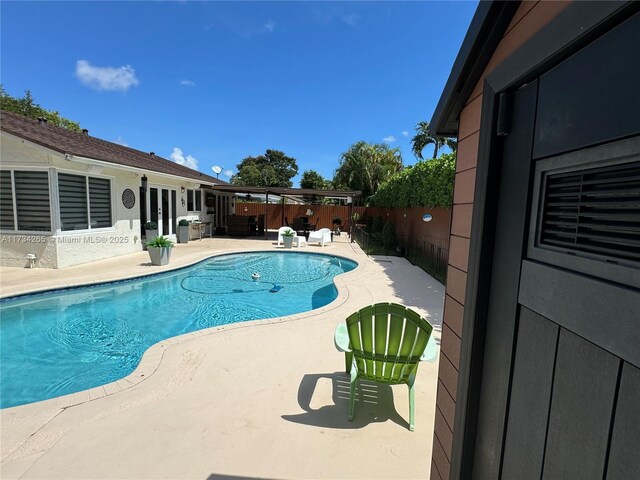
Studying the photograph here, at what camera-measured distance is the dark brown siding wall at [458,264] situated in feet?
4.85

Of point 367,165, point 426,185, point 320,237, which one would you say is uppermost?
point 367,165

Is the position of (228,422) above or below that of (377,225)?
below

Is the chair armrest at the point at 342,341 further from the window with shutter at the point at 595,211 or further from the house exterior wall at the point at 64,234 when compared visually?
the house exterior wall at the point at 64,234

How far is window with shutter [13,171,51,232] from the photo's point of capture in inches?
314

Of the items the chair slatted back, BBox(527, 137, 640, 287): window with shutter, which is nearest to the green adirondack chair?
the chair slatted back

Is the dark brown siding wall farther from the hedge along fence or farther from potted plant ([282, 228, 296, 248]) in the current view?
potted plant ([282, 228, 296, 248])

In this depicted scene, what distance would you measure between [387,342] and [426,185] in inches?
336

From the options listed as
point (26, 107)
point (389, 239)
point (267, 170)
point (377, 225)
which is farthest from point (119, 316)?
point (267, 170)

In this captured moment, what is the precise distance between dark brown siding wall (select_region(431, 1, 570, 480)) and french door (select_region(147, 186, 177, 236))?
1228cm

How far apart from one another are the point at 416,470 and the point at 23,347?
19.1 ft

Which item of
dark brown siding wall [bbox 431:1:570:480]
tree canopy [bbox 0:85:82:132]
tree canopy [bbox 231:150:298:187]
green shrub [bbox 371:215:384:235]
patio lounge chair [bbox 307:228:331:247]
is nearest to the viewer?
dark brown siding wall [bbox 431:1:570:480]

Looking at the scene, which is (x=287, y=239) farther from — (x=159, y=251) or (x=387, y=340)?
(x=387, y=340)

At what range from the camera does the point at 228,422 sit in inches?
101

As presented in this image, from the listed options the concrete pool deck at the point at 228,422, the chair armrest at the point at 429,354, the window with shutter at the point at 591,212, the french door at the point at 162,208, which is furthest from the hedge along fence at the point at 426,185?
the french door at the point at 162,208
